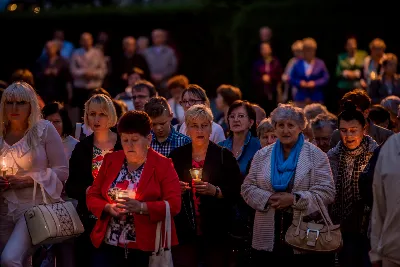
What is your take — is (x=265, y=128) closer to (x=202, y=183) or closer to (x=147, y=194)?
(x=202, y=183)

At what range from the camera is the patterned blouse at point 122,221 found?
935 cm

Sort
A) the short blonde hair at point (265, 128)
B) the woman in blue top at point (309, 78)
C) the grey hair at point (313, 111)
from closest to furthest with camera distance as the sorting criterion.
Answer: the short blonde hair at point (265, 128) → the grey hair at point (313, 111) → the woman in blue top at point (309, 78)

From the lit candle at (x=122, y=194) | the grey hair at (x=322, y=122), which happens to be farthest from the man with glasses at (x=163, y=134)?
the lit candle at (x=122, y=194)

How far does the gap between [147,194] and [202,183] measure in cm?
119

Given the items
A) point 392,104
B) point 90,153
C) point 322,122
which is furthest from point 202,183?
point 392,104

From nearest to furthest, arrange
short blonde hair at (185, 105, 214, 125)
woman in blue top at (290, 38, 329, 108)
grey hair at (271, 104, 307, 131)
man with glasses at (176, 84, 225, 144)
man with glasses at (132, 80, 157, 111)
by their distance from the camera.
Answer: grey hair at (271, 104, 307, 131) < short blonde hair at (185, 105, 214, 125) < man with glasses at (176, 84, 225, 144) < man with glasses at (132, 80, 157, 111) < woman in blue top at (290, 38, 329, 108)

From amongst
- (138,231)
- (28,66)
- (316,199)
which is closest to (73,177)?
(138,231)

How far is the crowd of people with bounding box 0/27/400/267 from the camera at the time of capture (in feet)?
30.6

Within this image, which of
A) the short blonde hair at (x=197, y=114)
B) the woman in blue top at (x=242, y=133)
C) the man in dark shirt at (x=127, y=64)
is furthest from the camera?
the man in dark shirt at (x=127, y=64)

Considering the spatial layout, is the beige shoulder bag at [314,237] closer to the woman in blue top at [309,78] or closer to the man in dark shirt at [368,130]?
the man in dark shirt at [368,130]

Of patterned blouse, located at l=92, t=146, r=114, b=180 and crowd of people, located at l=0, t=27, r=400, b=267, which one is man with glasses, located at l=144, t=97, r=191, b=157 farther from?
patterned blouse, located at l=92, t=146, r=114, b=180

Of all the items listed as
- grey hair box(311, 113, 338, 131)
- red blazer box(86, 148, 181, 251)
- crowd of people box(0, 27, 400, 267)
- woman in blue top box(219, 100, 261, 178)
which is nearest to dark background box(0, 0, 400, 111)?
grey hair box(311, 113, 338, 131)

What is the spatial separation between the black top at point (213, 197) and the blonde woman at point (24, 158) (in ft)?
3.81

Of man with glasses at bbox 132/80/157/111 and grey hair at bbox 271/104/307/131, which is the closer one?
grey hair at bbox 271/104/307/131
